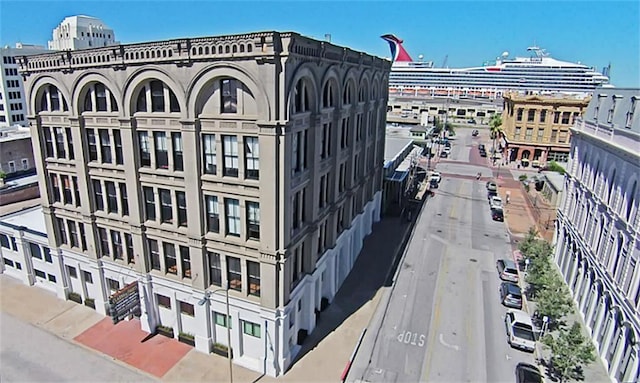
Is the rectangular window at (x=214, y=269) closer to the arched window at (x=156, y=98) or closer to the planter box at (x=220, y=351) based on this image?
the planter box at (x=220, y=351)

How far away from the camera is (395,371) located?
24.6 metres

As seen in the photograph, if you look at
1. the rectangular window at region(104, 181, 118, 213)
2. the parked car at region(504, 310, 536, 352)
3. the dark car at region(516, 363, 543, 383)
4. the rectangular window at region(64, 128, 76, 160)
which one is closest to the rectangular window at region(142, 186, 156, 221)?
the rectangular window at region(104, 181, 118, 213)

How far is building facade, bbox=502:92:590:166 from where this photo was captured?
79.6 meters

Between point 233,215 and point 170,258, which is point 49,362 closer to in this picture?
point 170,258

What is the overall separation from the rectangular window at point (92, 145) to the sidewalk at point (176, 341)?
1225cm

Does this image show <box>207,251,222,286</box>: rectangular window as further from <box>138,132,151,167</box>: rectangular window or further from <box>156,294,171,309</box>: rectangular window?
<box>138,132,151,167</box>: rectangular window

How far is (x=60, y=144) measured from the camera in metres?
27.7

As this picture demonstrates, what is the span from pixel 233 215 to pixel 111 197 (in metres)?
10.1

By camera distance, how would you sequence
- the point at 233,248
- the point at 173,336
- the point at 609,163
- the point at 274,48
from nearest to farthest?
the point at 274,48
the point at 233,248
the point at 173,336
the point at 609,163

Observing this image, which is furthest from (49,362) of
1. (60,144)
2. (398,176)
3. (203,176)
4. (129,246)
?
(398,176)

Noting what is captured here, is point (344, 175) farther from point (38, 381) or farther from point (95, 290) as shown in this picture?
point (38, 381)

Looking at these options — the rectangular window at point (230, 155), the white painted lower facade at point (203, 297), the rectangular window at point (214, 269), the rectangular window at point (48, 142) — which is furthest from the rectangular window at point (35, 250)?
the rectangular window at point (230, 155)

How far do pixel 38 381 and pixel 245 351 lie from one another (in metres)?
12.3

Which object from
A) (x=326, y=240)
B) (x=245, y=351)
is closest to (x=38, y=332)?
(x=245, y=351)
